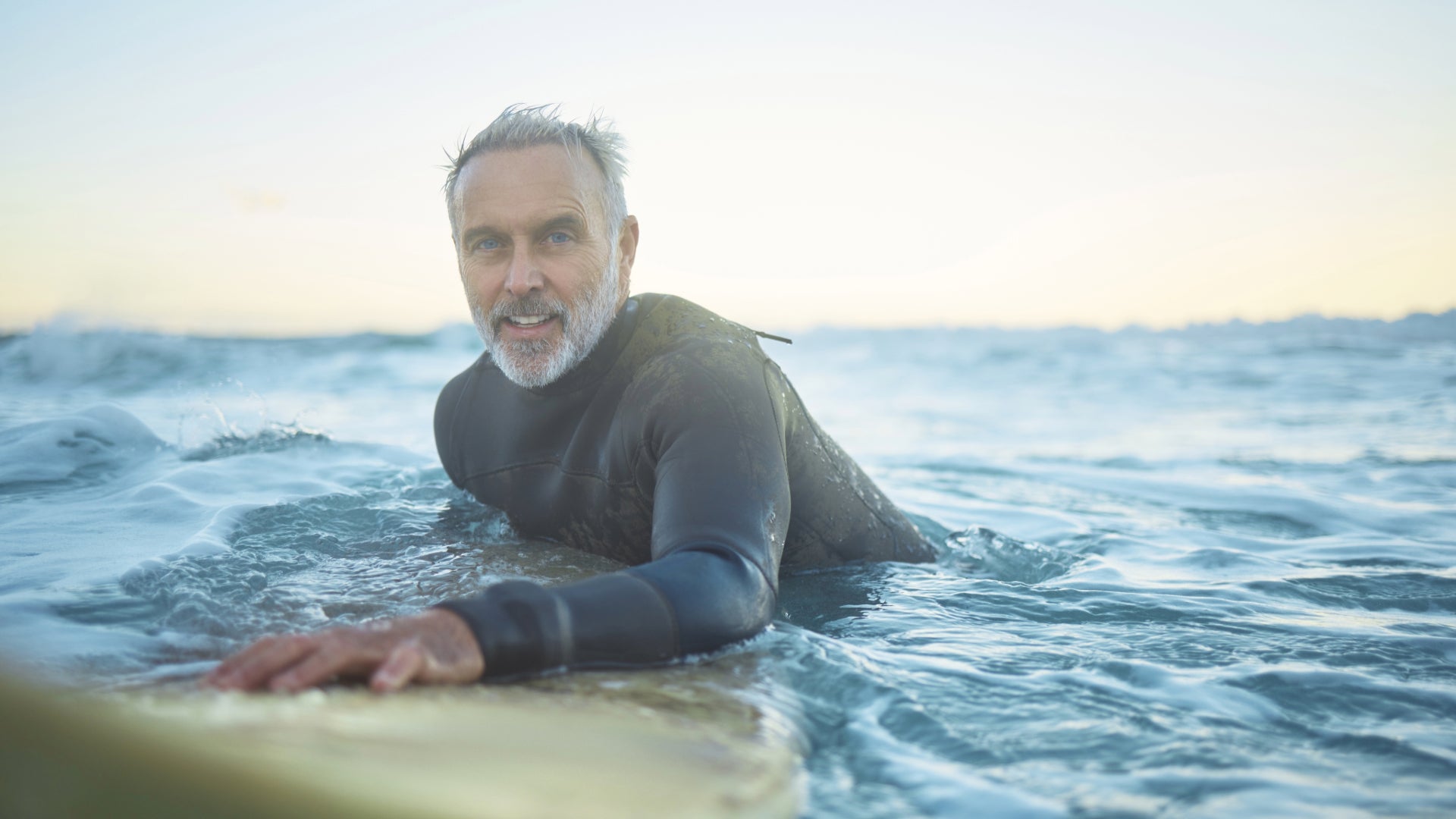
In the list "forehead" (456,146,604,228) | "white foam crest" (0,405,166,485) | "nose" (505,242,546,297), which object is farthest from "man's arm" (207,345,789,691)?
"white foam crest" (0,405,166,485)

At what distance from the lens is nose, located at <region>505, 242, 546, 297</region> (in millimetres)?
3068

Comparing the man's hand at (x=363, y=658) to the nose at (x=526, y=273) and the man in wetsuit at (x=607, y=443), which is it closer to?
the man in wetsuit at (x=607, y=443)

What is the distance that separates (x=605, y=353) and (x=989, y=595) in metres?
1.60

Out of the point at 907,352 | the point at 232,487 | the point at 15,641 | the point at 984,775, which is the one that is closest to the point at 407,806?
the point at 984,775

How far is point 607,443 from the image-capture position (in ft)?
10.0

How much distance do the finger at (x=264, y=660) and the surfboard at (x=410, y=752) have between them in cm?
4

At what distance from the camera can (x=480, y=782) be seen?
1.43 meters

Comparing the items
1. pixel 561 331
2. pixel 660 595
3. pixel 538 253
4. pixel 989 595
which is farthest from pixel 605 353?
pixel 989 595

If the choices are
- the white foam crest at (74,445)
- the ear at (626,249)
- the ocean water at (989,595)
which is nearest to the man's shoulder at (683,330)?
the ear at (626,249)

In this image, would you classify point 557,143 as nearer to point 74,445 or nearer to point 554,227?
point 554,227

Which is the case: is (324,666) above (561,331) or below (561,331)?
below

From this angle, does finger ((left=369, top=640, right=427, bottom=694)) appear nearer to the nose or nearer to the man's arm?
the man's arm

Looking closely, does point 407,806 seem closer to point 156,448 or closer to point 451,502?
point 451,502

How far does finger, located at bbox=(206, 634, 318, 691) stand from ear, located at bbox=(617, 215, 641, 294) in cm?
189
